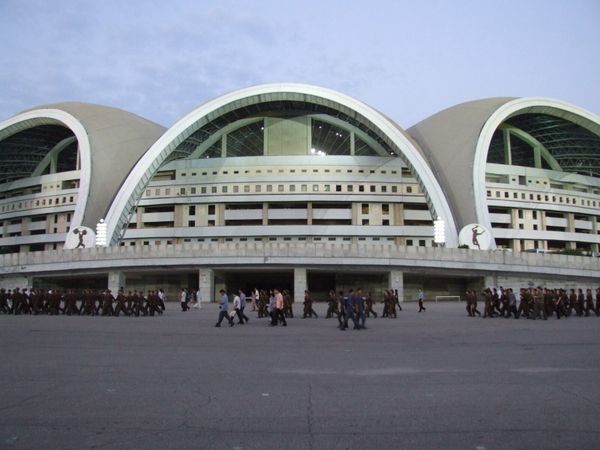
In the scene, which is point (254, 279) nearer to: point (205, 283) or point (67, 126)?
point (205, 283)

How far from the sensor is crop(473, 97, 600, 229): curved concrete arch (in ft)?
143

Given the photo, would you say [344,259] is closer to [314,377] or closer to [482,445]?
[314,377]

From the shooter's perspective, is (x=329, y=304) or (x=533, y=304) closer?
(x=533, y=304)

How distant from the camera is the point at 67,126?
49469mm

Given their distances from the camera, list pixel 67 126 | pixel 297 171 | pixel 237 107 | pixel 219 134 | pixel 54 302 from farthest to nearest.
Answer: pixel 219 134 → pixel 297 171 → pixel 67 126 → pixel 237 107 → pixel 54 302

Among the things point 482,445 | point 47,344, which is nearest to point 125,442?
point 482,445

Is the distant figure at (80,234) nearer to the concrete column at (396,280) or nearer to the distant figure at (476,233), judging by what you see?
the concrete column at (396,280)

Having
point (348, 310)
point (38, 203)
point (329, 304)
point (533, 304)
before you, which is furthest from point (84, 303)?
point (38, 203)

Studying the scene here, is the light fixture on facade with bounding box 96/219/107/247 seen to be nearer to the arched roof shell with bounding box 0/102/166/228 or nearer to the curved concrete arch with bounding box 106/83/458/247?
the curved concrete arch with bounding box 106/83/458/247

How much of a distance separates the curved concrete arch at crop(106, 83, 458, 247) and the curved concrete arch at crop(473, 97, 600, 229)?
13.0 feet

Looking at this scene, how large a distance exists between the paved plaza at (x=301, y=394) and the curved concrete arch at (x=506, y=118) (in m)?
33.0

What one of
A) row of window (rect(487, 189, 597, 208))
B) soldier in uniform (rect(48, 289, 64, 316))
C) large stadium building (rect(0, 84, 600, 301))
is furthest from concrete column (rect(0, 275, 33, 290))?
row of window (rect(487, 189, 597, 208))

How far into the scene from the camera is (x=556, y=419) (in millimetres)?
5258

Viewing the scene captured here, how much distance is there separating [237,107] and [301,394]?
43.3 metres
